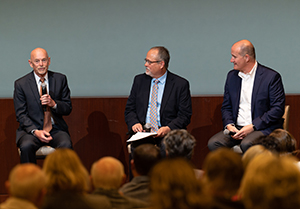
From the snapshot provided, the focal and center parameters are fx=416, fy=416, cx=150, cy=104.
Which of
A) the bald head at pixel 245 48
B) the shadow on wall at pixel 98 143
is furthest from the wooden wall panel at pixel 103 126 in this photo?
the bald head at pixel 245 48

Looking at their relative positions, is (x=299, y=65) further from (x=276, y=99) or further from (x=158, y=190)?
(x=158, y=190)

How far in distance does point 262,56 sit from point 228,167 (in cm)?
295

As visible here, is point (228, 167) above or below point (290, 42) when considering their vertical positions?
below

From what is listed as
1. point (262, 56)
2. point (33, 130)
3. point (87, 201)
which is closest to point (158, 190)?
point (87, 201)

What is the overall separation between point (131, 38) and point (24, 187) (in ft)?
10.0

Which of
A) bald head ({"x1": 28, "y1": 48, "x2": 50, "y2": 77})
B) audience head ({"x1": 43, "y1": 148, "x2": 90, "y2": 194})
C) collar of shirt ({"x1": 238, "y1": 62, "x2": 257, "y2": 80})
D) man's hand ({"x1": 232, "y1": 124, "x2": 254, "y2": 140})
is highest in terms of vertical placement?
bald head ({"x1": 28, "y1": 48, "x2": 50, "y2": 77})

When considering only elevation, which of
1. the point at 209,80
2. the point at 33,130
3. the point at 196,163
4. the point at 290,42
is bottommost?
the point at 196,163

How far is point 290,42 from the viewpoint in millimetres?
4547

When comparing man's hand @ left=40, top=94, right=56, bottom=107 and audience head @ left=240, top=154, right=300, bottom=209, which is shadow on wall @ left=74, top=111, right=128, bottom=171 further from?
audience head @ left=240, top=154, right=300, bottom=209

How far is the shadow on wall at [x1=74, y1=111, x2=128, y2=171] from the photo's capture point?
14.7 feet

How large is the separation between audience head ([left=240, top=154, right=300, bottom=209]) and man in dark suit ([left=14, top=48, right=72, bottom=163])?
2367 millimetres

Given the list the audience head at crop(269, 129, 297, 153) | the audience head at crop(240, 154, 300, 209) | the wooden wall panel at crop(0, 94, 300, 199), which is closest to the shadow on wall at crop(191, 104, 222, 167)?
the wooden wall panel at crop(0, 94, 300, 199)

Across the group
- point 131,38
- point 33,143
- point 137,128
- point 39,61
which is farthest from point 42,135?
point 131,38

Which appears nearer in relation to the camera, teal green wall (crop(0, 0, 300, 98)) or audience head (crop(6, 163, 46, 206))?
audience head (crop(6, 163, 46, 206))
